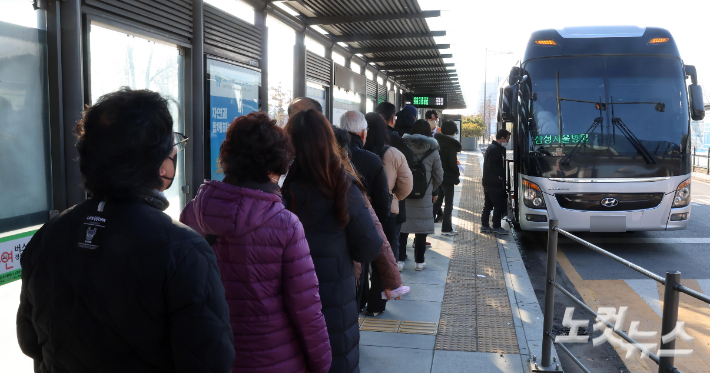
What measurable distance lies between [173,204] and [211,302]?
5.06 metres


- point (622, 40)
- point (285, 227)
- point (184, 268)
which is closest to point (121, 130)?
point (184, 268)

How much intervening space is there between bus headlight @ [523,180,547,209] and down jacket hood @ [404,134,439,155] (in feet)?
7.34

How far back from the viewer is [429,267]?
23.0ft

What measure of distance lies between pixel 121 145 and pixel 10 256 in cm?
298

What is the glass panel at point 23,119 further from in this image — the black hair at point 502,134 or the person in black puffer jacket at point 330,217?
the black hair at point 502,134

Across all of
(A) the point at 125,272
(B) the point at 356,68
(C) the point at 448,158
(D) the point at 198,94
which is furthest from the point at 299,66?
(A) the point at 125,272

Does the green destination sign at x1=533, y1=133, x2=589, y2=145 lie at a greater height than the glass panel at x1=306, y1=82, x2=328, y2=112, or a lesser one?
lesser

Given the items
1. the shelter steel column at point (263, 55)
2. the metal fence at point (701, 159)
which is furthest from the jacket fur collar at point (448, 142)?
the metal fence at point (701, 159)

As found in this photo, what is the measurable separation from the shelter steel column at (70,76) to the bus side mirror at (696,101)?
7.63m

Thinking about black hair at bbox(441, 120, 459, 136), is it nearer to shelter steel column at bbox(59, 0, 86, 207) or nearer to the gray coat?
the gray coat

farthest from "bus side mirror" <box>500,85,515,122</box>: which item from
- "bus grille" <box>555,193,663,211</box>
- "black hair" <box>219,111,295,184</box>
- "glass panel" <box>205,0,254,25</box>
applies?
"black hair" <box>219,111,295,184</box>

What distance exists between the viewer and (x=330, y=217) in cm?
277

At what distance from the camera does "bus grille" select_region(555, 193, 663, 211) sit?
25.5 feet

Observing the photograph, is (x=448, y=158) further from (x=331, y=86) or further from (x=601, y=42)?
(x=331, y=86)
